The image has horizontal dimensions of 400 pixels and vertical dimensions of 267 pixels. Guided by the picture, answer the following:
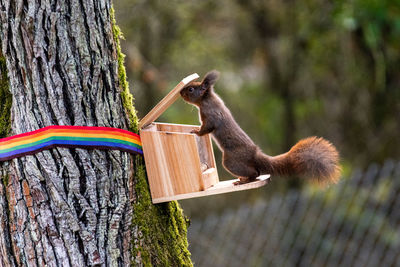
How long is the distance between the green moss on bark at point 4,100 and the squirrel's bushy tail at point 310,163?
1078 mm

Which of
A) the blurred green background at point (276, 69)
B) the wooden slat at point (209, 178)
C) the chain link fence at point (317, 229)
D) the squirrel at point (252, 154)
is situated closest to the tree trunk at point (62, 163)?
the wooden slat at point (209, 178)

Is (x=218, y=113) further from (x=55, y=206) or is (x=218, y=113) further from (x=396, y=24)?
(x=396, y=24)

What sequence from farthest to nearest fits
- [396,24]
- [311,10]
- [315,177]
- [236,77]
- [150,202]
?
[236,77], [311,10], [396,24], [315,177], [150,202]

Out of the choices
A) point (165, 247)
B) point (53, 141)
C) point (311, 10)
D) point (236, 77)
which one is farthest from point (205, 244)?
point (53, 141)

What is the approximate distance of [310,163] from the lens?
85.4 inches

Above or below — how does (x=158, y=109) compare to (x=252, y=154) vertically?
above

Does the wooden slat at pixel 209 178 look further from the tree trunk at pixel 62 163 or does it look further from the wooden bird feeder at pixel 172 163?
the tree trunk at pixel 62 163

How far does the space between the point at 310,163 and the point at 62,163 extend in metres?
1.03

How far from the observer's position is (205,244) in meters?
5.66

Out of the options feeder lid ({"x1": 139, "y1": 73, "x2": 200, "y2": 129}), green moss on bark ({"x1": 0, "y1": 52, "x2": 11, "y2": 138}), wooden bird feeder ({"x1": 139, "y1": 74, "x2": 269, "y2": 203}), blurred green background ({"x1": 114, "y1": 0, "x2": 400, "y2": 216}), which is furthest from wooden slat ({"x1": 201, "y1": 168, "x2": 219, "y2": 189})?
blurred green background ({"x1": 114, "y1": 0, "x2": 400, "y2": 216})

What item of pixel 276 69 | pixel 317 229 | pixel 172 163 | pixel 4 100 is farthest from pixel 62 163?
pixel 276 69

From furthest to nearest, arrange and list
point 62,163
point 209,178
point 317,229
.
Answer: point 317,229 < point 209,178 < point 62,163

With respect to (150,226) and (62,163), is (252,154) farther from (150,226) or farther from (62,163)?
(62,163)

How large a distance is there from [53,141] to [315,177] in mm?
1115
